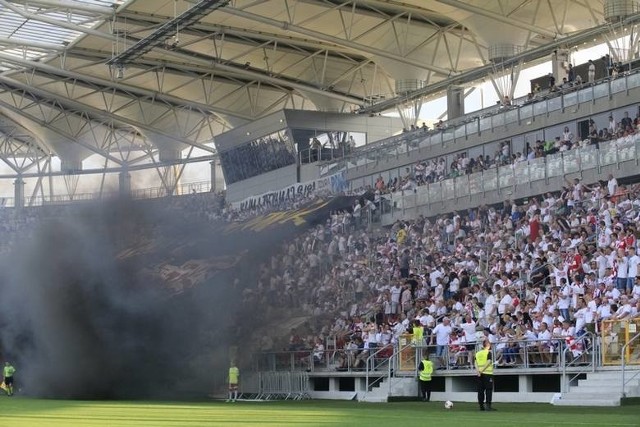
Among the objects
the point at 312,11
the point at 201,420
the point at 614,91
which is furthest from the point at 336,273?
the point at 312,11

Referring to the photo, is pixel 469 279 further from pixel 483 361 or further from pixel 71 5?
pixel 71 5

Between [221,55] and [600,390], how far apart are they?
46.1 meters

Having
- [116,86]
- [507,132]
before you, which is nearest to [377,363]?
[507,132]

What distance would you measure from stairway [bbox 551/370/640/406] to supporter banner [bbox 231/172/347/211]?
99.2 ft

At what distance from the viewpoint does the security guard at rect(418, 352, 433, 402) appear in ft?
90.3

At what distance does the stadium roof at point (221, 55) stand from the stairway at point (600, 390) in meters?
27.4

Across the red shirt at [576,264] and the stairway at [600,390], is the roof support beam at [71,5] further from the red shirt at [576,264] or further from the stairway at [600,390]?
the stairway at [600,390]

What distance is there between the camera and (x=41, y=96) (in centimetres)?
8306

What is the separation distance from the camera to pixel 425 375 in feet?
90.9

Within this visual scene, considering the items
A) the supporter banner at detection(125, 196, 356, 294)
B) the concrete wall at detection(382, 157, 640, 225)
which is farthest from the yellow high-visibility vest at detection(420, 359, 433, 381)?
the concrete wall at detection(382, 157, 640, 225)

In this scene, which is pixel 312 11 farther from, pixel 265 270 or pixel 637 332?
pixel 637 332

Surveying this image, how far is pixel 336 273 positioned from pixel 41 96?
50.1 m

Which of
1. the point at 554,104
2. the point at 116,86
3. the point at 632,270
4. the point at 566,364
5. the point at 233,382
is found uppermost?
the point at 116,86

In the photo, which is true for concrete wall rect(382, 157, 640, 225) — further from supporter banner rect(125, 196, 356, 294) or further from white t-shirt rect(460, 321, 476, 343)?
white t-shirt rect(460, 321, 476, 343)
